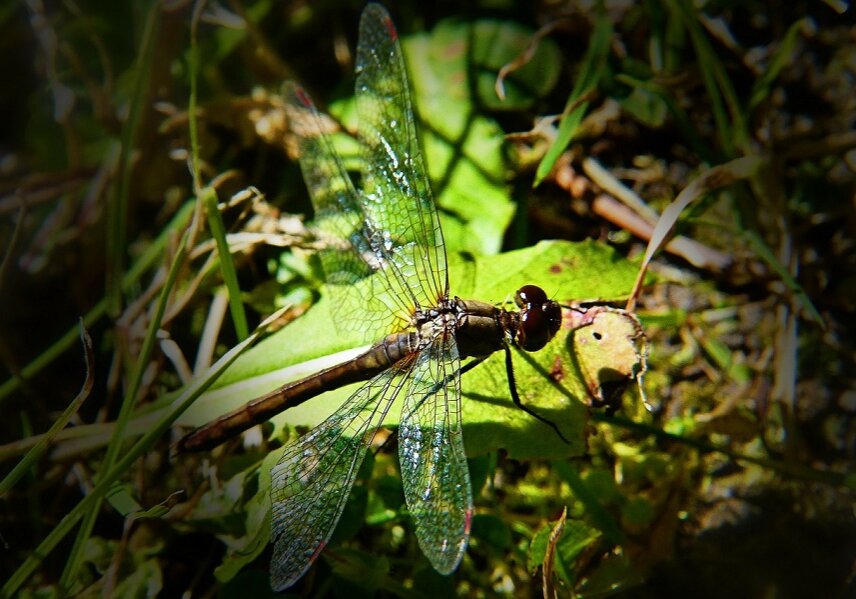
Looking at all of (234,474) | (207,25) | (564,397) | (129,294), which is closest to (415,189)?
(564,397)

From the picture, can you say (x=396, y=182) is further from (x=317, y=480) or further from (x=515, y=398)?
(x=317, y=480)

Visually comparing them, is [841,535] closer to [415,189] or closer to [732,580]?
[732,580]

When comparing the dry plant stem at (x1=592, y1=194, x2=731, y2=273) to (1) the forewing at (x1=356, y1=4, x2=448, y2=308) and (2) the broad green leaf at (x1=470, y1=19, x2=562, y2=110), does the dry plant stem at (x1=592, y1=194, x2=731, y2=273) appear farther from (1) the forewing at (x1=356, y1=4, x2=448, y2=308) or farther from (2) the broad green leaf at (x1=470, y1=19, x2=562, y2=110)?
(1) the forewing at (x1=356, y1=4, x2=448, y2=308)

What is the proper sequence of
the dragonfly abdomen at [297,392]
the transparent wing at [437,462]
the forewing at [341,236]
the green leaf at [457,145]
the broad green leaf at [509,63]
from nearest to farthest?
the transparent wing at [437,462] < the dragonfly abdomen at [297,392] < the forewing at [341,236] < the green leaf at [457,145] < the broad green leaf at [509,63]

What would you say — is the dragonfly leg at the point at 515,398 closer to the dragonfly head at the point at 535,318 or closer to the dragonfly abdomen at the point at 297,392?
the dragonfly head at the point at 535,318

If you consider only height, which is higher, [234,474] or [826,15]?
[826,15]

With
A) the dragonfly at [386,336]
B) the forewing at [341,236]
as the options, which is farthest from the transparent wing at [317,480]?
the forewing at [341,236]
